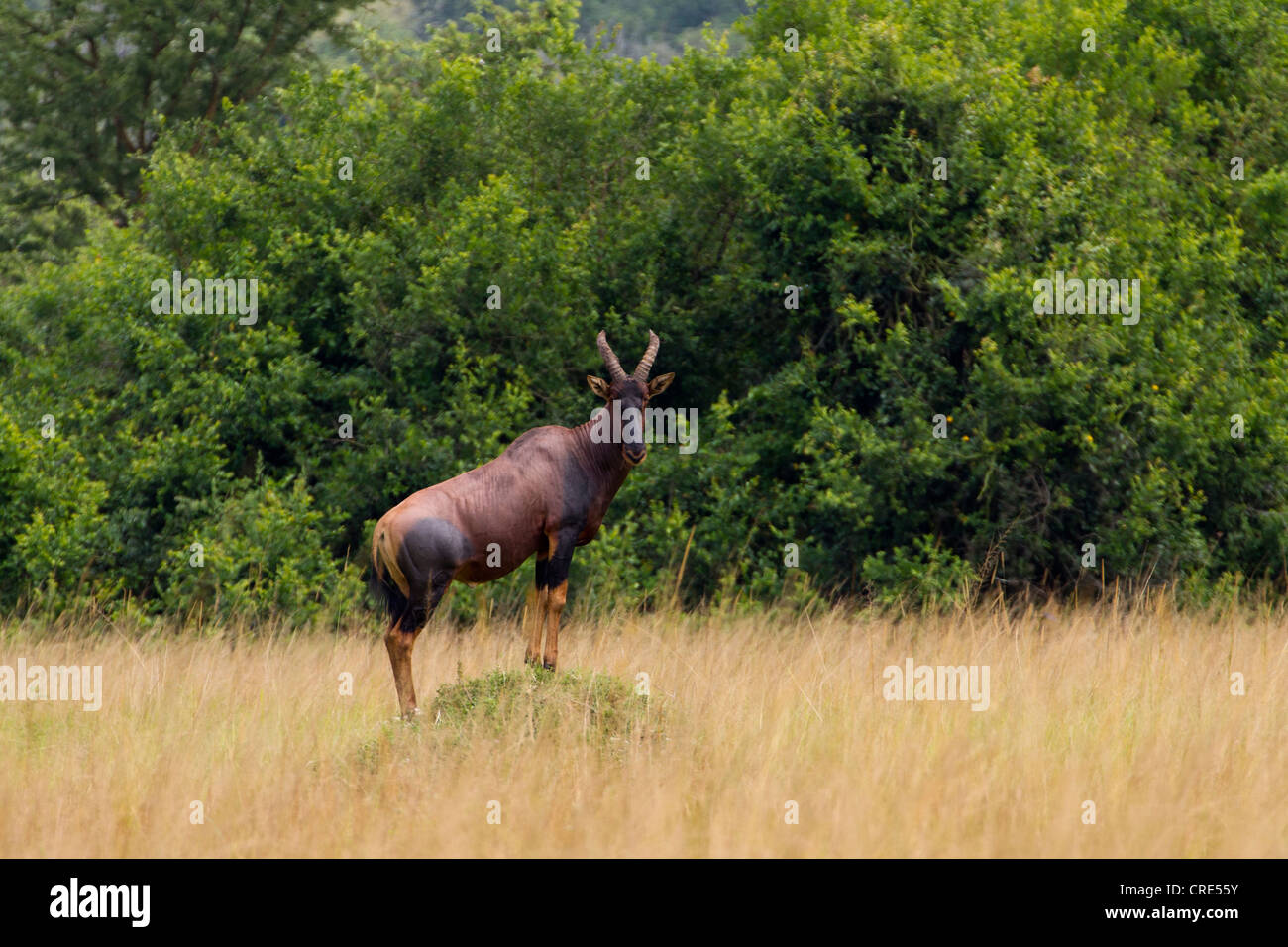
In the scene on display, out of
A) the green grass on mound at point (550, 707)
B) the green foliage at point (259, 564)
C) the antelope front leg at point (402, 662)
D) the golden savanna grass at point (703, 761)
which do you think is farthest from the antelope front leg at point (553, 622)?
the green foliage at point (259, 564)

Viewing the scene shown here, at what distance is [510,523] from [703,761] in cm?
197

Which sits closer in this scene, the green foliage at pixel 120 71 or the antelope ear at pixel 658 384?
the antelope ear at pixel 658 384

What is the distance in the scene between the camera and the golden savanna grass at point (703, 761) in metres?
6.54

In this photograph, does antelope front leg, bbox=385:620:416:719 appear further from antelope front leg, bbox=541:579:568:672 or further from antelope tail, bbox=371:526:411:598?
antelope front leg, bbox=541:579:568:672

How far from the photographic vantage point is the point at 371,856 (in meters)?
6.34

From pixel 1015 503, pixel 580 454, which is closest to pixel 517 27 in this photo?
pixel 1015 503

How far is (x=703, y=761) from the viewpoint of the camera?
25.1 ft

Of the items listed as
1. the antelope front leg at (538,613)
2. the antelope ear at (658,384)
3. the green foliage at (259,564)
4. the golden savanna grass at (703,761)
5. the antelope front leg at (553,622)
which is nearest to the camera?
the golden savanna grass at (703,761)

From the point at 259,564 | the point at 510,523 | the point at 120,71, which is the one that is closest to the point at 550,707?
the point at 510,523

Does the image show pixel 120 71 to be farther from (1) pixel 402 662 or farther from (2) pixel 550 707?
(2) pixel 550 707

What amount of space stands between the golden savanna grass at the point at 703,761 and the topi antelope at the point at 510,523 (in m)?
0.62

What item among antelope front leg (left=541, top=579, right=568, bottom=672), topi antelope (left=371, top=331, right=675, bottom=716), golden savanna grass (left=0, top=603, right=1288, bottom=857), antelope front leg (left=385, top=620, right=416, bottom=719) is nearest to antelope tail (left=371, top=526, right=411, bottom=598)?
topi antelope (left=371, top=331, right=675, bottom=716)

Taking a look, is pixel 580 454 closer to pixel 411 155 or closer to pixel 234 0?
pixel 411 155

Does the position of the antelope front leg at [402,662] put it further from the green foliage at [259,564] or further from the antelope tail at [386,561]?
the green foliage at [259,564]
